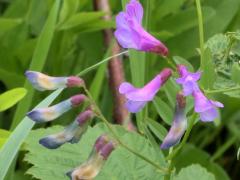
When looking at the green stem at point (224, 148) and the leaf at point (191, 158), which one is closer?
the leaf at point (191, 158)

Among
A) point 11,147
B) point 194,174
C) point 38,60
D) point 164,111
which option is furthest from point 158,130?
point 38,60

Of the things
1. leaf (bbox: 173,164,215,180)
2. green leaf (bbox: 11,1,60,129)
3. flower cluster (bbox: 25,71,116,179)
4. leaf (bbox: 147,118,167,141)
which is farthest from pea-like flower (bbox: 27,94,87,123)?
green leaf (bbox: 11,1,60,129)

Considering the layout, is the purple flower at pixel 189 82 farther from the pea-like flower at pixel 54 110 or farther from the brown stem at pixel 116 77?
the brown stem at pixel 116 77

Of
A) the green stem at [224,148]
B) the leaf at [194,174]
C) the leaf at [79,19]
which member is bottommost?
the green stem at [224,148]

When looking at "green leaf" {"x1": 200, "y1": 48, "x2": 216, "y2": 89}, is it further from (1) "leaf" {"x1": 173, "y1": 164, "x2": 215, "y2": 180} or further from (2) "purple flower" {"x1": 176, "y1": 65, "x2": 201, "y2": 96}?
(1) "leaf" {"x1": 173, "y1": 164, "x2": 215, "y2": 180}

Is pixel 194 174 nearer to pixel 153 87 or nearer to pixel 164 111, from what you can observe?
pixel 164 111

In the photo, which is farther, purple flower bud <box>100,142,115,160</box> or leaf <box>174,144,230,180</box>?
leaf <box>174,144,230,180</box>

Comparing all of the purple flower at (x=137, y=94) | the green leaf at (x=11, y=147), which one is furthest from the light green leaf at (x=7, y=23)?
the purple flower at (x=137, y=94)
